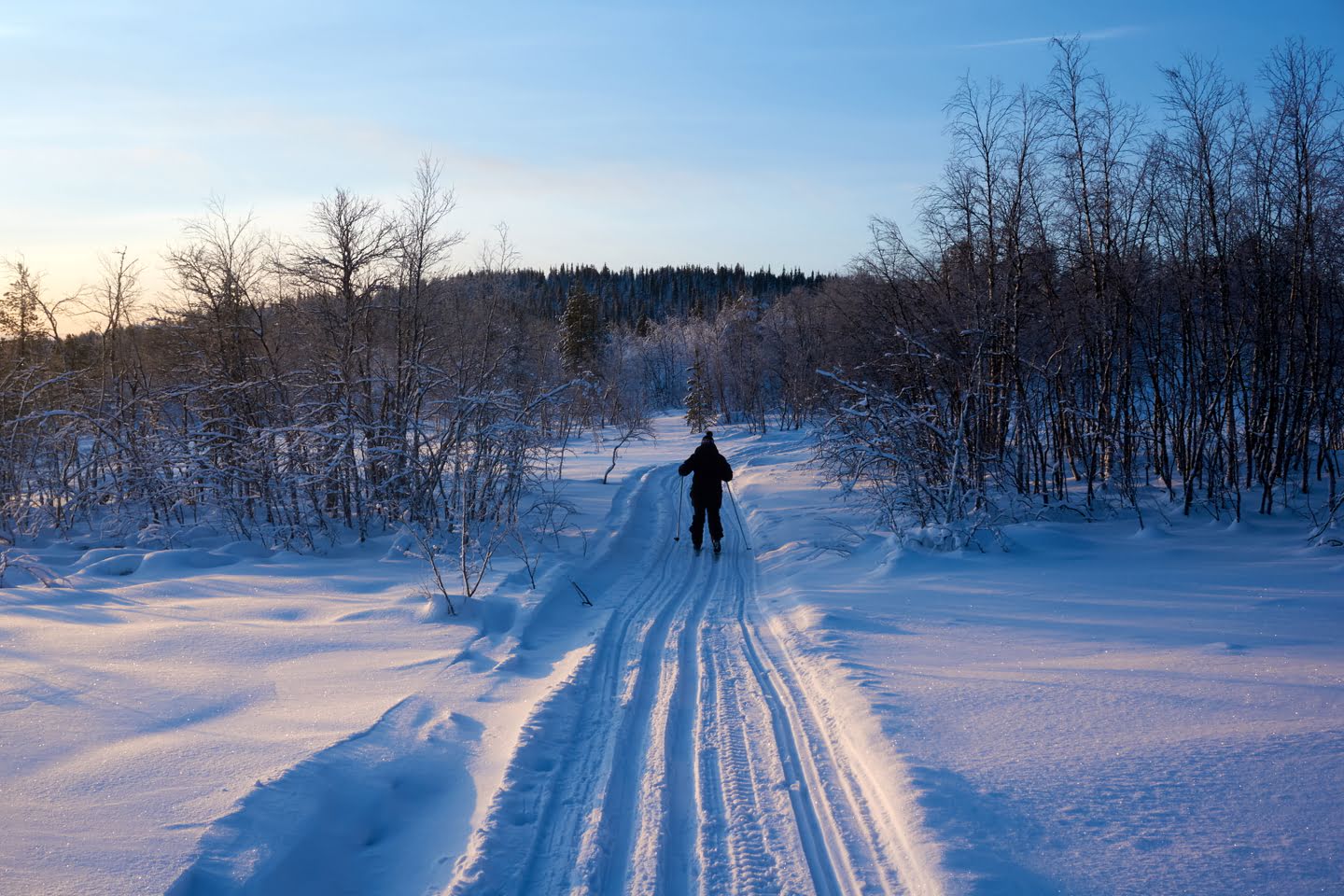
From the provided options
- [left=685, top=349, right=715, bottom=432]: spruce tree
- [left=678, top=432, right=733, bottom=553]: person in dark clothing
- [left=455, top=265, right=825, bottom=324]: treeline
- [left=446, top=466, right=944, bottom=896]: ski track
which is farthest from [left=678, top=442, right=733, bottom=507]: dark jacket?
[left=455, top=265, right=825, bottom=324]: treeline

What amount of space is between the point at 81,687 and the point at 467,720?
249 centimetres

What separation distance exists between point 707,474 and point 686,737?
7.10 meters

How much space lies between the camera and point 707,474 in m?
11.5

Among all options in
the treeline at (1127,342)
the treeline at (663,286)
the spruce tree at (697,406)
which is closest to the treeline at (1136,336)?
the treeline at (1127,342)

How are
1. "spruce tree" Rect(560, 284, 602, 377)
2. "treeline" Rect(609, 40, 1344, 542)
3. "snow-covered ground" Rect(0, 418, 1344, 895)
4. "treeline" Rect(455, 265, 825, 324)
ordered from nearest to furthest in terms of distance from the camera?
1. "snow-covered ground" Rect(0, 418, 1344, 895)
2. "treeline" Rect(609, 40, 1344, 542)
3. "spruce tree" Rect(560, 284, 602, 377)
4. "treeline" Rect(455, 265, 825, 324)

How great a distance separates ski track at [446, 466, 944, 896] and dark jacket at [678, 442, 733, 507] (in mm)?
4996

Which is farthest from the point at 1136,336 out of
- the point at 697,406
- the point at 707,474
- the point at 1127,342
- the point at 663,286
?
the point at 663,286

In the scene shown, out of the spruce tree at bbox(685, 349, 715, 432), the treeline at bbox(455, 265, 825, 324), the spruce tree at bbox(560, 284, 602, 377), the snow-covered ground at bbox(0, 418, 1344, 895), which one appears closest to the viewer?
the snow-covered ground at bbox(0, 418, 1344, 895)

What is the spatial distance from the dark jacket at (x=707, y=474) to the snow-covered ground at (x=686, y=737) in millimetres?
2990

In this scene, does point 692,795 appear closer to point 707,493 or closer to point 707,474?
point 707,493

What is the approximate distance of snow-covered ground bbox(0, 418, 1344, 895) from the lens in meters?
3.08

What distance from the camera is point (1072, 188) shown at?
11859 mm

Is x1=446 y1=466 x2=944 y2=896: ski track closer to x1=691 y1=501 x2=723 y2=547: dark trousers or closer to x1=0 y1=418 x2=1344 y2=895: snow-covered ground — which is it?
x1=0 y1=418 x2=1344 y2=895: snow-covered ground

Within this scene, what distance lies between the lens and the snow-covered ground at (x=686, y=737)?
10.1 feet
